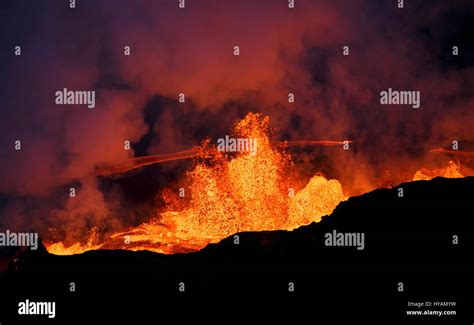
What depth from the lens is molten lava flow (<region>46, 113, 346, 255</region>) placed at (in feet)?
93.8

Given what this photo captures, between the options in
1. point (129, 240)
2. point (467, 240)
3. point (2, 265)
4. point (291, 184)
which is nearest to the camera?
point (467, 240)

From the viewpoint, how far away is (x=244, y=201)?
29.9m

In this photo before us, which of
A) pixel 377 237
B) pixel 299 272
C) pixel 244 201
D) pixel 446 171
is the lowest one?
pixel 299 272

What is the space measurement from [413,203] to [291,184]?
14.2 m

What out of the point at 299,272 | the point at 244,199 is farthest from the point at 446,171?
the point at 299,272

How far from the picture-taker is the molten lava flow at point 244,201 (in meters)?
28.6

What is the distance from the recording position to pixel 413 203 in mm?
20125

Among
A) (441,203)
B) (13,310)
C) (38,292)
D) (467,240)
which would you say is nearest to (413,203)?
(441,203)

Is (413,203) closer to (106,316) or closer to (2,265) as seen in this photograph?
(106,316)

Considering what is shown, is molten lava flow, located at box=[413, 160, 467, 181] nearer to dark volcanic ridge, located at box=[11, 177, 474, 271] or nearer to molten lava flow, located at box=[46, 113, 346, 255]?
molten lava flow, located at box=[46, 113, 346, 255]

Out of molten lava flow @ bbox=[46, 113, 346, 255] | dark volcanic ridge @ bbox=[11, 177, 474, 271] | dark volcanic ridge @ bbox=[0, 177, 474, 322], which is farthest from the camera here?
molten lava flow @ bbox=[46, 113, 346, 255]

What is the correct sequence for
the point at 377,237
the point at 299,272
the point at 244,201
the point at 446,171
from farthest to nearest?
the point at 446,171 → the point at 244,201 → the point at 377,237 → the point at 299,272

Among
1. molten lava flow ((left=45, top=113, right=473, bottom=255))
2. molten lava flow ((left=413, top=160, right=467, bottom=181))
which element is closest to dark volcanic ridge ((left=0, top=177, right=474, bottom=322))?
molten lava flow ((left=45, top=113, right=473, bottom=255))

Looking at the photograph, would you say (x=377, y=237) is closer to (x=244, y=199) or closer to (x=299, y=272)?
(x=299, y=272)
